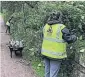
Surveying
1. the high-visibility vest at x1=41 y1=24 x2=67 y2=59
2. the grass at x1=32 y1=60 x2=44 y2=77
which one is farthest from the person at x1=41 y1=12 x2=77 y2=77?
the grass at x1=32 y1=60 x2=44 y2=77

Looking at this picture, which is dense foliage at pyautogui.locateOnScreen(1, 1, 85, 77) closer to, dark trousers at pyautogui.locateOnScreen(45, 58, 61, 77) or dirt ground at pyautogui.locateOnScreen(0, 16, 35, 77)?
dirt ground at pyautogui.locateOnScreen(0, 16, 35, 77)

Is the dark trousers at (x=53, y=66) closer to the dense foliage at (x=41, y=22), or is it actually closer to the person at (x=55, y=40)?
the person at (x=55, y=40)

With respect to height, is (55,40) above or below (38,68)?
above

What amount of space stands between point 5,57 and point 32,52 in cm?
187

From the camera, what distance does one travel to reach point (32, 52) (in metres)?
10.1

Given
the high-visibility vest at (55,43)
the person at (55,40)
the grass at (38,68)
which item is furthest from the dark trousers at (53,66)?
the grass at (38,68)

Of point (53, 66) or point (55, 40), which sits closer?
point (55, 40)

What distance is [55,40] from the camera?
620cm

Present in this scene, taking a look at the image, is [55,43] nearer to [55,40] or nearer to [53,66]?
[55,40]

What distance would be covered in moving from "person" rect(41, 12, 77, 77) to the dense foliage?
25.7 inches

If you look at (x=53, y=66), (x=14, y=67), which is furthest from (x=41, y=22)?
(x=53, y=66)

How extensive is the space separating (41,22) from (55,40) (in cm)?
296

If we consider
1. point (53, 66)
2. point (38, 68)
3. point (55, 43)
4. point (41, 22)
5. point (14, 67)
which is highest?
point (41, 22)

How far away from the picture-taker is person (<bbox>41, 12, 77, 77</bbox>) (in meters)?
6.14
